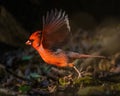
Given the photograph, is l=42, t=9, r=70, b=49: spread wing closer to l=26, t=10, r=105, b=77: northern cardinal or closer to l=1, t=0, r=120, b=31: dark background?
l=26, t=10, r=105, b=77: northern cardinal

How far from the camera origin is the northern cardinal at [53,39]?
18.4ft

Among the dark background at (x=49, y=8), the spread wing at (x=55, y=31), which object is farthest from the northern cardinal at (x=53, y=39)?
the dark background at (x=49, y=8)

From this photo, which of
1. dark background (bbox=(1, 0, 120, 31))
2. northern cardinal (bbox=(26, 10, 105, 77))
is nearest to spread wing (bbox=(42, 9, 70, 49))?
northern cardinal (bbox=(26, 10, 105, 77))

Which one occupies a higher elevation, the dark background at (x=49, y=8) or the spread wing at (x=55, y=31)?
the dark background at (x=49, y=8)

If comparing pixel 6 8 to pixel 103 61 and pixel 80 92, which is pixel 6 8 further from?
pixel 80 92

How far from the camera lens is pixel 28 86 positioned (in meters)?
6.56

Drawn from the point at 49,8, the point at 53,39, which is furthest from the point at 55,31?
the point at 49,8

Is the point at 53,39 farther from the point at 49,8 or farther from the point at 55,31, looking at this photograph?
the point at 49,8

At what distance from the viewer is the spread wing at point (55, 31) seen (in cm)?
558

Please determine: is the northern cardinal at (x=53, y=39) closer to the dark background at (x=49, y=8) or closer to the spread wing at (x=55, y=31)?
the spread wing at (x=55, y=31)

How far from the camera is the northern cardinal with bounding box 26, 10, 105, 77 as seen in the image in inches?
220

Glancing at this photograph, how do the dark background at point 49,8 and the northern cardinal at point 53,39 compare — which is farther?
the dark background at point 49,8

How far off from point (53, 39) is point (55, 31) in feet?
0.33

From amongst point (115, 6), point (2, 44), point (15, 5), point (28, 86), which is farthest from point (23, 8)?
point (28, 86)
